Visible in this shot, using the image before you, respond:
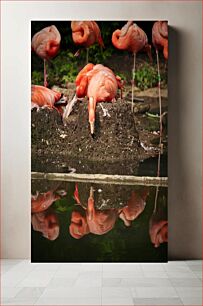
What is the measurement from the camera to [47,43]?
18.5 feet

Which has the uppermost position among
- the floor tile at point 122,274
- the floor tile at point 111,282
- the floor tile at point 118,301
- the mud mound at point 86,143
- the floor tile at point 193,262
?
the mud mound at point 86,143

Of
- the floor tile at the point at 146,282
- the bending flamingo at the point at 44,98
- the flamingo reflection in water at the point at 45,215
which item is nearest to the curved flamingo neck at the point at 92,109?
the bending flamingo at the point at 44,98

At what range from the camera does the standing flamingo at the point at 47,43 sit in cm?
562

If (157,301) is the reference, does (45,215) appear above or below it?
above

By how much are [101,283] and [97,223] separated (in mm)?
1049

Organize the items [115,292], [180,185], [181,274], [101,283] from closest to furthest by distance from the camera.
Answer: [115,292] → [101,283] → [181,274] → [180,185]

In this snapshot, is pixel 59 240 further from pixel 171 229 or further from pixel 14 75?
pixel 14 75

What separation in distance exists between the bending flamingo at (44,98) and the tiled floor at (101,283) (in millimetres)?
1546

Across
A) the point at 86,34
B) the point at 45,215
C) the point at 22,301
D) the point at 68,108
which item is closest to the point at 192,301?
the point at 22,301

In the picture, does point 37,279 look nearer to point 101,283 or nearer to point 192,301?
Answer: point 101,283

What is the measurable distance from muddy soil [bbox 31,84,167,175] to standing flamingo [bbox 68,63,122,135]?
0.06 metres

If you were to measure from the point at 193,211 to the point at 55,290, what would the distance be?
76.9 inches

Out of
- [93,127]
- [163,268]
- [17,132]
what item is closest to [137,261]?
[163,268]

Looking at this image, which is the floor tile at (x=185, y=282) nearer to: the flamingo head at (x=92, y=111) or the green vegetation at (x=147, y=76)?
the flamingo head at (x=92, y=111)
